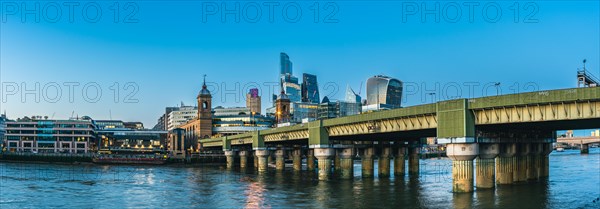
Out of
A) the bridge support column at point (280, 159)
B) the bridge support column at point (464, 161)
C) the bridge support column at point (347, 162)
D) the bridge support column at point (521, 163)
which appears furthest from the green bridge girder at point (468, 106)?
the bridge support column at point (280, 159)

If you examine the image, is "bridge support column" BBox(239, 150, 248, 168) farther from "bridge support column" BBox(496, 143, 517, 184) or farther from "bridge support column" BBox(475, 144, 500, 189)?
"bridge support column" BBox(475, 144, 500, 189)

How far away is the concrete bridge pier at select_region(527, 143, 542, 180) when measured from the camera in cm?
7901

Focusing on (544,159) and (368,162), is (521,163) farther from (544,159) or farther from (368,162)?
(368,162)

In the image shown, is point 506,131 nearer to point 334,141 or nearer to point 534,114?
point 534,114

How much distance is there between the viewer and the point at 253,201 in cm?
6378

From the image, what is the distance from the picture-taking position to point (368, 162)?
102 meters

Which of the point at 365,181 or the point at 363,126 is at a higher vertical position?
the point at 363,126

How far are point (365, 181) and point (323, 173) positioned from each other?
8.00 metres

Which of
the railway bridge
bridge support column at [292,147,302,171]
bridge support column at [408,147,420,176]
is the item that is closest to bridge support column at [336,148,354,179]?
the railway bridge

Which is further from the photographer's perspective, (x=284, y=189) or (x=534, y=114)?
(x=284, y=189)

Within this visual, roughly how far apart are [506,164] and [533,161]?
11.0 m

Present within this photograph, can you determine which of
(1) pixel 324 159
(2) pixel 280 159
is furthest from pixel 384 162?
(2) pixel 280 159

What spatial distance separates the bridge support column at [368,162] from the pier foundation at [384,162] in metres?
2.28

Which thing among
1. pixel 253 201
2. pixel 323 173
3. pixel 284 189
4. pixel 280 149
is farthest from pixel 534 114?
pixel 280 149
